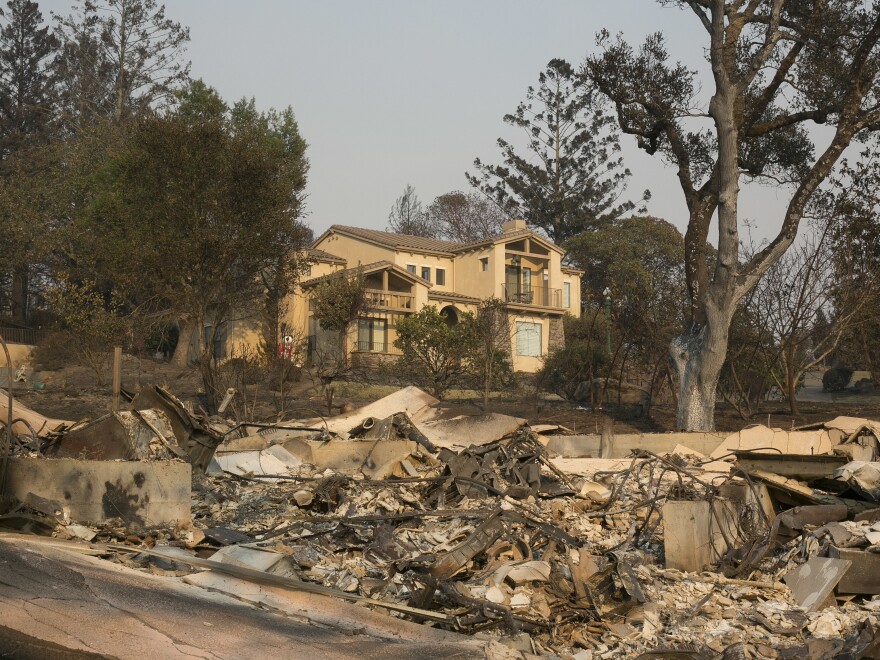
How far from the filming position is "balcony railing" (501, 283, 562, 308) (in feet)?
128

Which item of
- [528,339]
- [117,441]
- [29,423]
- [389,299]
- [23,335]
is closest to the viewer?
[117,441]

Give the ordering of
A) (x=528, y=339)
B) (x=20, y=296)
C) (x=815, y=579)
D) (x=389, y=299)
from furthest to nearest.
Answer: (x=528, y=339) → (x=20, y=296) → (x=389, y=299) → (x=815, y=579)

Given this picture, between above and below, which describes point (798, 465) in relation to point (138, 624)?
above

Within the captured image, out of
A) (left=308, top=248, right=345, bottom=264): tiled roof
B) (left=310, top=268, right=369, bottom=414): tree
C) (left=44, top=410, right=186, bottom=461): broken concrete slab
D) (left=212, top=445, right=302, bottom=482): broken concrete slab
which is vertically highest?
(left=308, top=248, right=345, bottom=264): tiled roof

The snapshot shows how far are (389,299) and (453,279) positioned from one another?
20.7ft

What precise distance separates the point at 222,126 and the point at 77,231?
11369 mm

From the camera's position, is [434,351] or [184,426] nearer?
[184,426]

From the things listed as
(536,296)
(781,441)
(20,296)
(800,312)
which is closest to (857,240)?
(800,312)

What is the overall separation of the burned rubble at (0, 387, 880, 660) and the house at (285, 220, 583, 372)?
81.2 ft

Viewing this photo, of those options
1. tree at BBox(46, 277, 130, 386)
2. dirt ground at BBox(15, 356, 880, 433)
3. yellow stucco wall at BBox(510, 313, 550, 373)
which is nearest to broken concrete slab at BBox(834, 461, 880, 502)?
dirt ground at BBox(15, 356, 880, 433)

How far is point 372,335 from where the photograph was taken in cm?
3422

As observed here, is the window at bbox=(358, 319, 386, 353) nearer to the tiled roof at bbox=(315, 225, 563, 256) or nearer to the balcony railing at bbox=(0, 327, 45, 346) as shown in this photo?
the tiled roof at bbox=(315, 225, 563, 256)

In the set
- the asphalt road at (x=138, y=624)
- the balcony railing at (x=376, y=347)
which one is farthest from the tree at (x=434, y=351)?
the asphalt road at (x=138, y=624)

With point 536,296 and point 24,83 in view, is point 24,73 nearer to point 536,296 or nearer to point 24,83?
point 24,83
